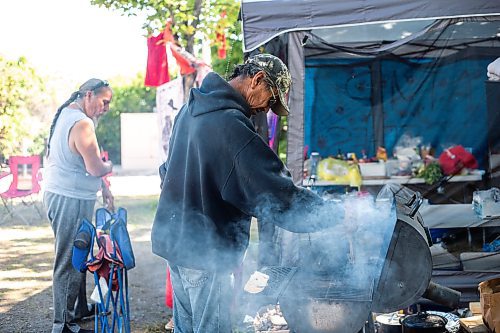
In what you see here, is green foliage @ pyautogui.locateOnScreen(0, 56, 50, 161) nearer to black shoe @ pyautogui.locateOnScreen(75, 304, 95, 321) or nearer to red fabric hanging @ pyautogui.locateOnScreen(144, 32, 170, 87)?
red fabric hanging @ pyautogui.locateOnScreen(144, 32, 170, 87)

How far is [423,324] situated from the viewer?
136 inches

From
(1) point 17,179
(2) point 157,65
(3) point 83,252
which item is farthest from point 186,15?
(1) point 17,179

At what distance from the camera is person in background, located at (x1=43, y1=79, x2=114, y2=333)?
4.27m

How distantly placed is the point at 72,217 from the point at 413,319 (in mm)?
2448

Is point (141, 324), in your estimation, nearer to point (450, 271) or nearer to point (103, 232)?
point (103, 232)

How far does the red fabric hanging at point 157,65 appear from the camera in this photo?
6645mm

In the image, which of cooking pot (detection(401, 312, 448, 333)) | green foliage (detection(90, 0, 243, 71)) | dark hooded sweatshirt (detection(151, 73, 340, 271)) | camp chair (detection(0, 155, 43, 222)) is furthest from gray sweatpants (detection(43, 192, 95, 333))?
camp chair (detection(0, 155, 43, 222))

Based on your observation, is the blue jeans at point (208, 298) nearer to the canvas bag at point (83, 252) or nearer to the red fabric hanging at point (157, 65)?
the canvas bag at point (83, 252)

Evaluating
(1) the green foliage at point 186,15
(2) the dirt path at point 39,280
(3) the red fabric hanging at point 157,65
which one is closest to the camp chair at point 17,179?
(2) the dirt path at point 39,280

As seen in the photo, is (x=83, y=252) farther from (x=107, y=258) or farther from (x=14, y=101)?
(x=14, y=101)

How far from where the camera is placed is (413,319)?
353cm

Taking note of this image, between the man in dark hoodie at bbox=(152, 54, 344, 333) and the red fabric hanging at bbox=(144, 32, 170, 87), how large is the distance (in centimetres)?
396

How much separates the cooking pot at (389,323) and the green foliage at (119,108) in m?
18.2

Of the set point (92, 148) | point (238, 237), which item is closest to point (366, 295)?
point (238, 237)
